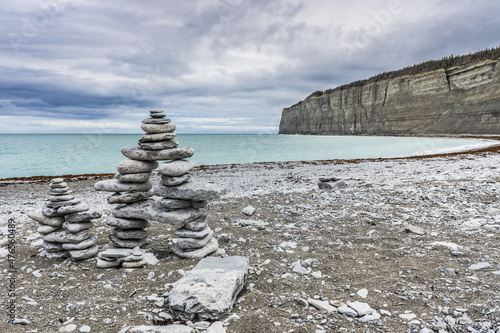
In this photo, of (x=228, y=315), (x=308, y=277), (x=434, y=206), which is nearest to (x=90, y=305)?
(x=228, y=315)

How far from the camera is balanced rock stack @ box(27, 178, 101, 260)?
22.1 ft

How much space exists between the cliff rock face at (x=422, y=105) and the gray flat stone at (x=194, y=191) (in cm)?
7857

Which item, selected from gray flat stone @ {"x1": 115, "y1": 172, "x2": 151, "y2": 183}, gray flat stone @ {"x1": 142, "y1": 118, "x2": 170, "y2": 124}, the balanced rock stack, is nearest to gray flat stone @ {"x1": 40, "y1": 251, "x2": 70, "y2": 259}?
the balanced rock stack

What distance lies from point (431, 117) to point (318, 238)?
8632 cm

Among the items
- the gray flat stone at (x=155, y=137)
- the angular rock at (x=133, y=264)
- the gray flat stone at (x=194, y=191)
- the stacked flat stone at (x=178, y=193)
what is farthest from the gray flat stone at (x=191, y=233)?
the gray flat stone at (x=155, y=137)

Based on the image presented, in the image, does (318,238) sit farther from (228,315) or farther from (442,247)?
(228,315)

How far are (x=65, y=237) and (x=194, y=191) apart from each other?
11.0 ft

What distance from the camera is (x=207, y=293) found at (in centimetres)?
456

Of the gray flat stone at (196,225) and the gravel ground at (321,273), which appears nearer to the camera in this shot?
the gravel ground at (321,273)

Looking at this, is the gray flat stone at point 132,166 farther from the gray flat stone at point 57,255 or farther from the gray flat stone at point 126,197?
the gray flat stone at point 57,255

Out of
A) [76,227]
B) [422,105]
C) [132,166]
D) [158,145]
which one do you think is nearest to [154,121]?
[158,145]

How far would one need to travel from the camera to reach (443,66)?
78.2 m

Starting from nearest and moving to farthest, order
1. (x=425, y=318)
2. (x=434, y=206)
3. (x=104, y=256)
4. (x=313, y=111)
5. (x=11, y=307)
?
1. (x=425, y=318)
2. (x=11, y=307)
3. (x=104, y=256)
4. (x=434, y=206)
5. (x=313, y=111)

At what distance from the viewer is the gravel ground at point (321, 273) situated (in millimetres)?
4305
